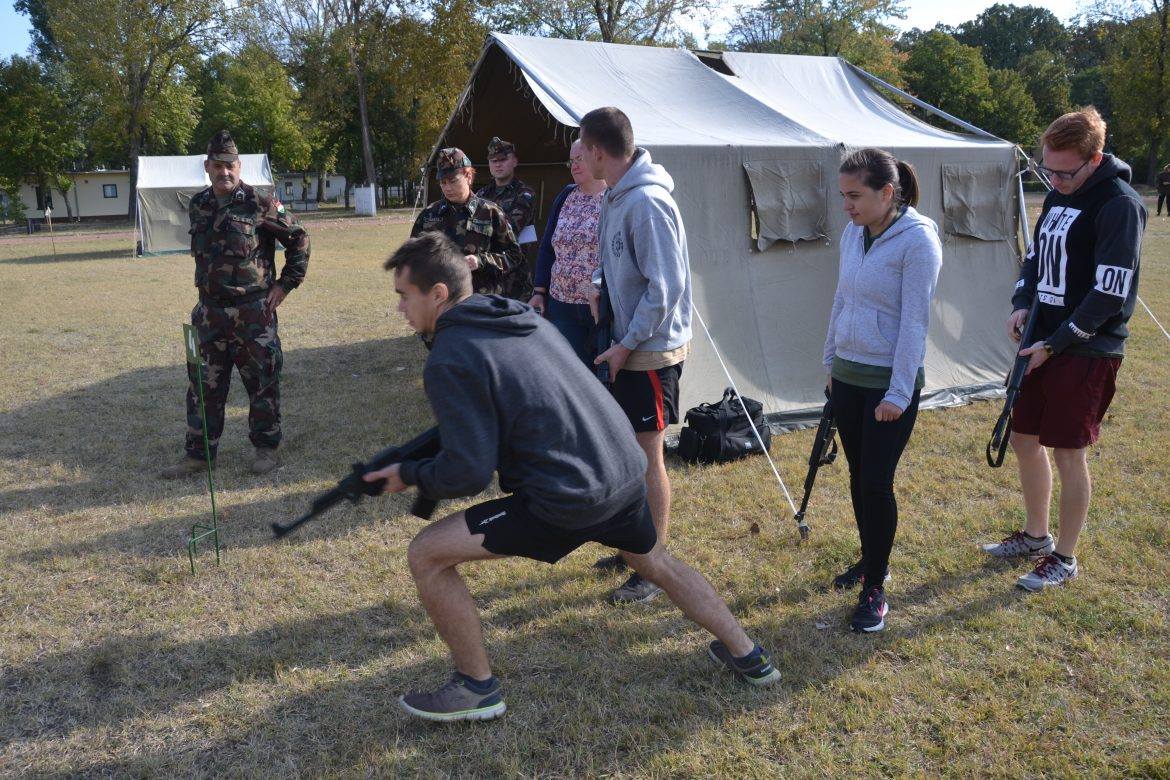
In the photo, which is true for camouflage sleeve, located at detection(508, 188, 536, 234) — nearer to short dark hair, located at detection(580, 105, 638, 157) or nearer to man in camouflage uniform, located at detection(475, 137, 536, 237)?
man in camouflage uniform, located at detection(475, 137, 536, 237)

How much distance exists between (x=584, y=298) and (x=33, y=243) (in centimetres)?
2813

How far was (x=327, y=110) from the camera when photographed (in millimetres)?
41750

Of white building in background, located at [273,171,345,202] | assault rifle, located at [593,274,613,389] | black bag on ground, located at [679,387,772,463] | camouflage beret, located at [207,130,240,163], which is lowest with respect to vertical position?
black bag on ground, located at [679,387,772,463]

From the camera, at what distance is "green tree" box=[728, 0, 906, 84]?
37188mm

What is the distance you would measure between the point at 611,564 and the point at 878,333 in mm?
1656

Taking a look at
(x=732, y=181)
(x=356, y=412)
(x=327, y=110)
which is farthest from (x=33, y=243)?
(x=732, y=181)

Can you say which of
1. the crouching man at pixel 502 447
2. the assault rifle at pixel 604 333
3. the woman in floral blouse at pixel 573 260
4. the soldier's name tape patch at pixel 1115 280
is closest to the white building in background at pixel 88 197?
the woman in floral blouse at pixel 573 260

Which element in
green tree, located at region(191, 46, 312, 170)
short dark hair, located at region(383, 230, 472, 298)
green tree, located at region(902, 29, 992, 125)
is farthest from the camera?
green tree, located at region(902, 29, 992, 125)

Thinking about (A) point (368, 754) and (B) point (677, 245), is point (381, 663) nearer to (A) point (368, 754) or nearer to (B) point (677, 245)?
(A) point (368, 754)

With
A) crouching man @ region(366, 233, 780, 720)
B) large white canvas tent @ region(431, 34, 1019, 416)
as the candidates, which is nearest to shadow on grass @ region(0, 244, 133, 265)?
large white canvas tent @ region(431, 34, 1019, 416)

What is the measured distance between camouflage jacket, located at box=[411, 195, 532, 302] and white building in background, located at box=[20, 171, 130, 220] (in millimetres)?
46317

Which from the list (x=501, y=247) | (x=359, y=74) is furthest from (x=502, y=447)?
(x=359, y=74)

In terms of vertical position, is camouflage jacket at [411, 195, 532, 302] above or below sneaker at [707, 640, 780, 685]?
above

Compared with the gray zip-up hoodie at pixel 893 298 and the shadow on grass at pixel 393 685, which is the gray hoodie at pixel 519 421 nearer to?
the shadow on grass at pixel 393 685
